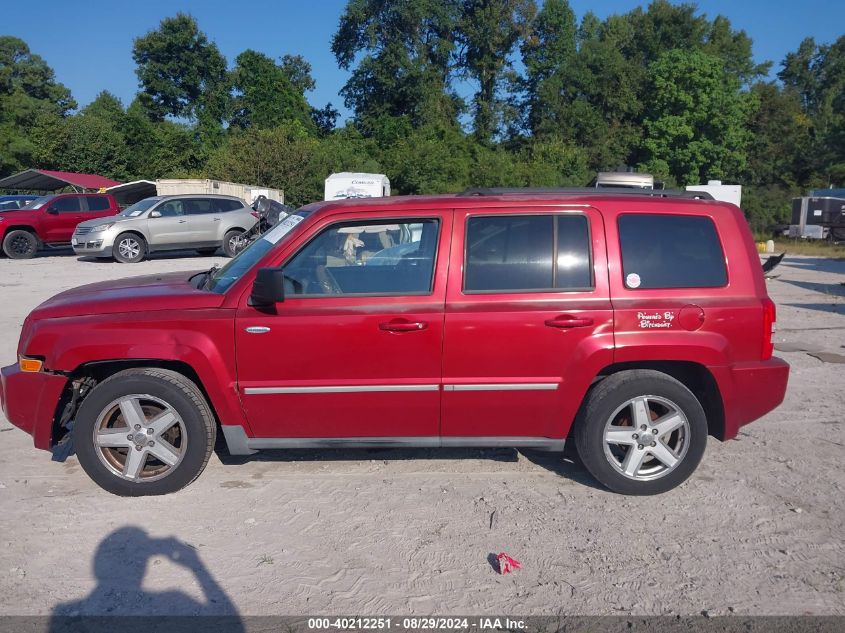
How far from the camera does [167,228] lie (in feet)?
61.9

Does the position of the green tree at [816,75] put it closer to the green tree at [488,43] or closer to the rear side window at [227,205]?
the green tree at [488,43]

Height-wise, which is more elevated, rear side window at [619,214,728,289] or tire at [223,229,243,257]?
rear side window at [619,214,728,289]

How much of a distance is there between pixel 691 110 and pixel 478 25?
1639 centimetres

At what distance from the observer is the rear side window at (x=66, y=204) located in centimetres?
2028

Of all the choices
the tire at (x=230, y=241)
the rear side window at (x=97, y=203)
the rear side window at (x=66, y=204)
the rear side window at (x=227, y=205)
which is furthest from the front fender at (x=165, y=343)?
the rear side window at (x=97, y=203)

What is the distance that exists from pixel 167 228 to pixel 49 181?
16.7 metres

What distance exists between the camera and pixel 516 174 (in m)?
42.6

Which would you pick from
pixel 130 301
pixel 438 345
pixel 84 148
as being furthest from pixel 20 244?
pixel 84 148

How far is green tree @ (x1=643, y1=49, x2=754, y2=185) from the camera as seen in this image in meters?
50.8

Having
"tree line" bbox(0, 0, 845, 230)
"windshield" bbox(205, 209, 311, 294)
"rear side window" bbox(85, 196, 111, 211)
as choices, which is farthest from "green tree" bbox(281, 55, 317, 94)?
"windshield" bbox(205, 209, 311, 294)

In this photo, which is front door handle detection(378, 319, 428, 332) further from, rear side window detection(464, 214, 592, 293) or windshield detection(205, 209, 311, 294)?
windshield detection(205, 209, 311, 294)

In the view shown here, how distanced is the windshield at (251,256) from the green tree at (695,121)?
50666 millimetres

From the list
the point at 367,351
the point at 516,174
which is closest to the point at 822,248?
the point at 516,174

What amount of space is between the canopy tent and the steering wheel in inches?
1099
